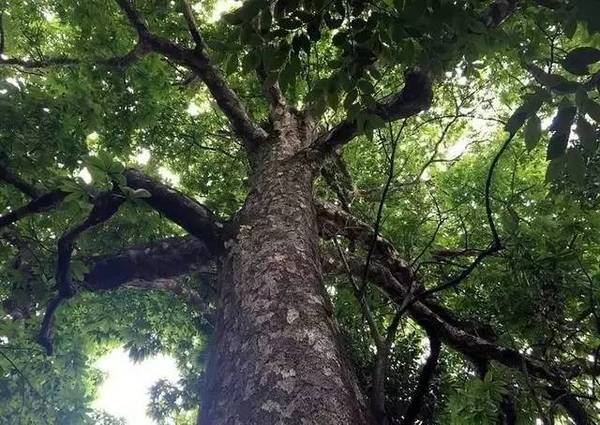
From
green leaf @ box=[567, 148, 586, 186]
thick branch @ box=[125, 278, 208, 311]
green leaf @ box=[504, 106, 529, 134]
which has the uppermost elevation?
thick branch @ box=[125, 278, 208, 311]

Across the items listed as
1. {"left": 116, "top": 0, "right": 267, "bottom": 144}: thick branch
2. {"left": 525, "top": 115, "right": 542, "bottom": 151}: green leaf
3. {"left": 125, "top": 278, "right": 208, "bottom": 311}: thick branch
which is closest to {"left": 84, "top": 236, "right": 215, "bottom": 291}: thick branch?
{"left": 125, "top": 278, "right": 208, "bottom": 311}: thick branch

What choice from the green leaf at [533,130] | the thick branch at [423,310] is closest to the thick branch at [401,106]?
the thick branch at [423,310]

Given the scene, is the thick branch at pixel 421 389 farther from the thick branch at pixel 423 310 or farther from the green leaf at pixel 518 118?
the green leaf at pixel 518 118

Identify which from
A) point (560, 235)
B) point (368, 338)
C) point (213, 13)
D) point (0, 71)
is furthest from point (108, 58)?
point (560, 235)

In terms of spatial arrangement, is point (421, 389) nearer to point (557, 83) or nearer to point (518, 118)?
point (518, 118)

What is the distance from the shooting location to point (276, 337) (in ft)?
6.79

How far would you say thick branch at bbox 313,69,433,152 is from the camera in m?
4.62

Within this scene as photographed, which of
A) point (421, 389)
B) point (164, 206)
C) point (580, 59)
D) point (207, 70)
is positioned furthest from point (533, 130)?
point (207, 70)

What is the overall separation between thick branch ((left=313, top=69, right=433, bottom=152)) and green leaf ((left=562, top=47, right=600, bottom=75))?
3.13 m

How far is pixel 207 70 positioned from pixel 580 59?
4.64 metres

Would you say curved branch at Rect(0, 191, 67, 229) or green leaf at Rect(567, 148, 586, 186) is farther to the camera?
curved branch at Rect(0, 191, 67, 229)

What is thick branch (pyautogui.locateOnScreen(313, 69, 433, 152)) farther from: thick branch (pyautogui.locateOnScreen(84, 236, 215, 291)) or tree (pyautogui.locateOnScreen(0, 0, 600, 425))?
thick branch (pyautogui.locateOnScreen(84, 236, 215, 291))

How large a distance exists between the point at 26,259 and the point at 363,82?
12.8 feet

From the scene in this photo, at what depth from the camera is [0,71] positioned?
260 inches
